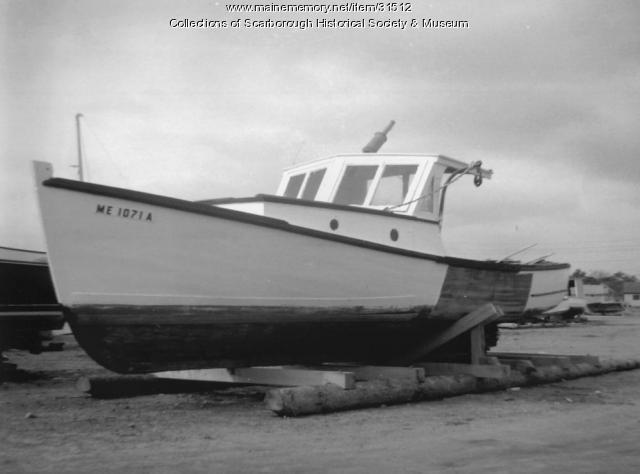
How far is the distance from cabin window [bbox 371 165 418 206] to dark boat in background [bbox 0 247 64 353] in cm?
469

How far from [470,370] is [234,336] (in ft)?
9.40

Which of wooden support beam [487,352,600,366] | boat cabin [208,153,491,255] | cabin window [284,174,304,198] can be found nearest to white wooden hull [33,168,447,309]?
boat cabin [208,153,491,255]

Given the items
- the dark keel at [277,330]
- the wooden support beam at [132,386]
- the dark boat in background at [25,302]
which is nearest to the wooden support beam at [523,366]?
the dark keel at [277,330]

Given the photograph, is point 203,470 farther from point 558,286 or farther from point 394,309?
point 558,286

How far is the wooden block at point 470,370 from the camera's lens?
290 inches

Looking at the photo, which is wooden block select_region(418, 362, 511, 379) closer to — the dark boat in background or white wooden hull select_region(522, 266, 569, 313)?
white wooden hull select_region(522, 266, 569, 313)

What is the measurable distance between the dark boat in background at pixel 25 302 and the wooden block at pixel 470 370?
5.11m

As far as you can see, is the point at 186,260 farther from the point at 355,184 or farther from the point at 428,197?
the point at 428,197

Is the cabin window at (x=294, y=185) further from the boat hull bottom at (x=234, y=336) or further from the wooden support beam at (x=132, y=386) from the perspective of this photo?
the wooden support beam at (x=132, y=386)

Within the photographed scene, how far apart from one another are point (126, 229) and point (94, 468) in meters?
2.13

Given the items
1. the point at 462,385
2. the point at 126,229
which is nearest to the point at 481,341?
the point at 462,385

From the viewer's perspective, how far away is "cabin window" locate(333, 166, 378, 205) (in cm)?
823

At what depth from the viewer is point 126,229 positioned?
17.9 ft

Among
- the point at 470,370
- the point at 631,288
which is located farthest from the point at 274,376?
the point at 631,288
